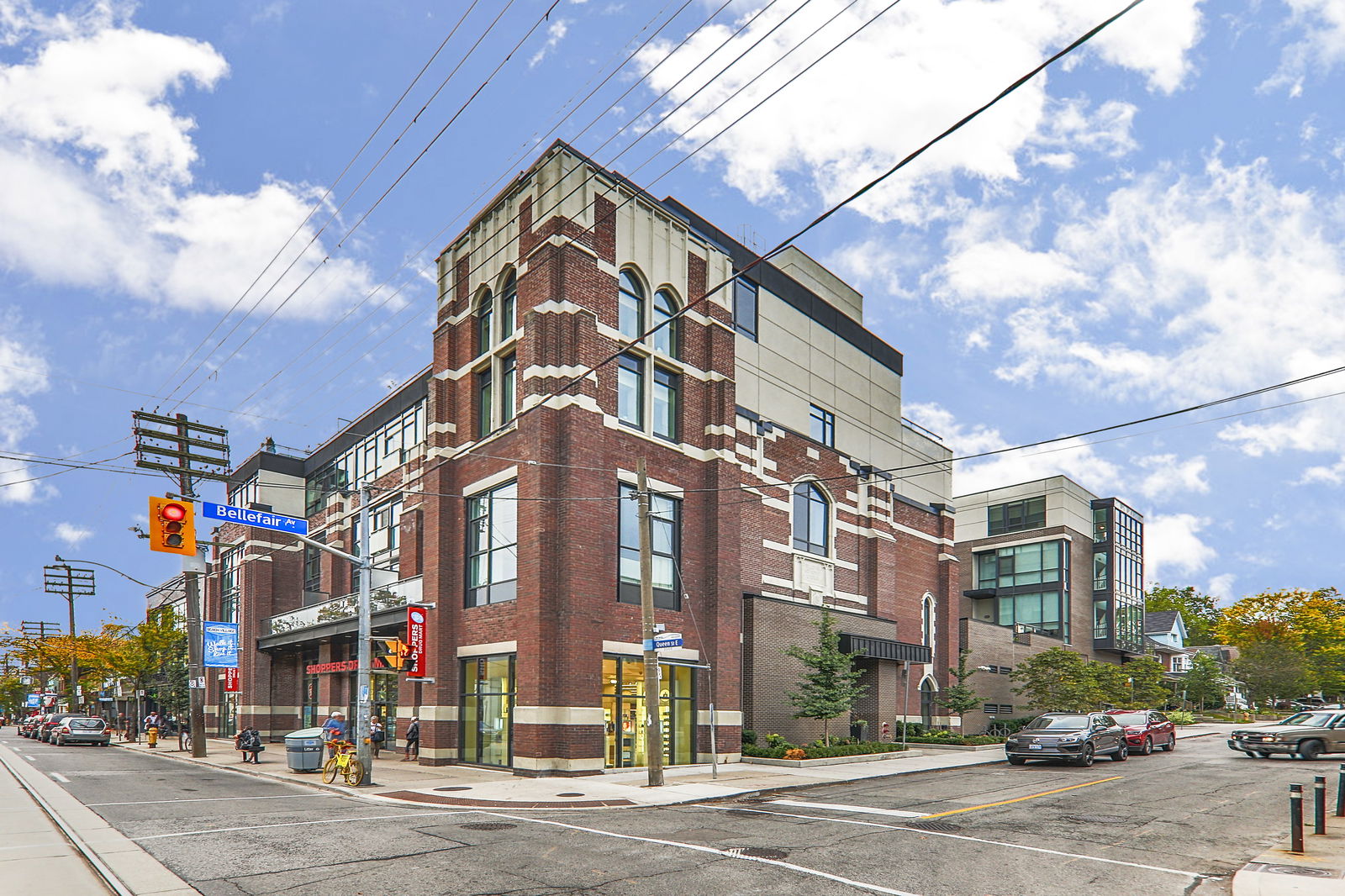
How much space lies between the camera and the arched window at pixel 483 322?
1193 inches

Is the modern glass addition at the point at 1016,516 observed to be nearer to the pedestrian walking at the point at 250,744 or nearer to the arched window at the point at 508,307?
the arched window at the point at 508,307

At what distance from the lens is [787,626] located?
107 ft

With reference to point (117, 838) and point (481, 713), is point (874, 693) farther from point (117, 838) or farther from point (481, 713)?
point (117, 838)

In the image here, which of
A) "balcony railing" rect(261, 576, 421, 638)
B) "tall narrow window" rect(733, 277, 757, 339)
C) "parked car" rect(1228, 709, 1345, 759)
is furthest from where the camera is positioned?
"tall narrow window" rect(733, 277, 757, 339)

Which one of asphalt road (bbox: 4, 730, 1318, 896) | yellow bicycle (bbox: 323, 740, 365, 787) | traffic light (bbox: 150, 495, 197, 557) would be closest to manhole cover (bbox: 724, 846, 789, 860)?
asphalt road (bbox: 4, 730, 1318, 896)

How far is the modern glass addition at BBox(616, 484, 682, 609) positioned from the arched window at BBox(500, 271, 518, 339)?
6.00 metres

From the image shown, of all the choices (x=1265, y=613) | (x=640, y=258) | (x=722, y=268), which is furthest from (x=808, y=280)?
(x=1265, y=613)

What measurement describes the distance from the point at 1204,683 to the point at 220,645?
65.1m

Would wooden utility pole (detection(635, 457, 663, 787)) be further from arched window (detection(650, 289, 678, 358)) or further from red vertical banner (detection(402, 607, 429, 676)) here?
red vertical banner (detection(402, 607, 429, 676))

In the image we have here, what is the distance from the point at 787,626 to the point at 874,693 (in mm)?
5862

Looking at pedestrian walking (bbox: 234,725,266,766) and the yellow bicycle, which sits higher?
the yellow bicycle

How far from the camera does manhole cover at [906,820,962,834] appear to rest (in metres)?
15.2

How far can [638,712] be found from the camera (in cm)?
2722

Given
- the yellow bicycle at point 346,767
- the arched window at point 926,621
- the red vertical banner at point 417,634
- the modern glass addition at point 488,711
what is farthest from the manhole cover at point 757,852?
the arched window at point 926,621
